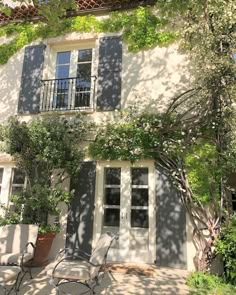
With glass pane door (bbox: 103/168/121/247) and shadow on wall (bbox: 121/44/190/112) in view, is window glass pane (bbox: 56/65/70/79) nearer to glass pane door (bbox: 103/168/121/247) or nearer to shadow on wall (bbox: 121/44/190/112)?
shadow on wall (bbox: 121/44/190/112)

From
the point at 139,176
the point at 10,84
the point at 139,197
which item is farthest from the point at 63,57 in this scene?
the point at 139,197

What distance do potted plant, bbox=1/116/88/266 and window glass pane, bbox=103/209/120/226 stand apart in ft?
3.48

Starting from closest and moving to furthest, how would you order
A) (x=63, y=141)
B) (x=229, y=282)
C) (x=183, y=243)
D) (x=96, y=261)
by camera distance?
(x=96, y=261) < (x=229, y=282) < (x=183, y=243) < (x=63, y=141)

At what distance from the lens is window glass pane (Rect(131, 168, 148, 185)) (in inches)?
279

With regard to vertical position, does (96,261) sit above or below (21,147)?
below

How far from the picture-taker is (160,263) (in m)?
6.29

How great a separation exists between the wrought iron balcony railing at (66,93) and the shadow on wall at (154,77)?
107cm

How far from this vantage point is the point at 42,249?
21.1ft

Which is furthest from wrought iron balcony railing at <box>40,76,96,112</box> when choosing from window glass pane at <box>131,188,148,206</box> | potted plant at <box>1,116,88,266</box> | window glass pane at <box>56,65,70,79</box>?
window glass pane at <box>131,188,148,206</box>

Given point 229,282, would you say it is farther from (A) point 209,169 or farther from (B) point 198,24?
(B) point 198,24

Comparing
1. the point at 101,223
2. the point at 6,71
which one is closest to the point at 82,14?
the point at 6,71

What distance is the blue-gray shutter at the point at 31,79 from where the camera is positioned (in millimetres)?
8125

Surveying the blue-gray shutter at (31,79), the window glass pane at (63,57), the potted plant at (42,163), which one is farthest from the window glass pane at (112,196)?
the window glass pane at (63,57)

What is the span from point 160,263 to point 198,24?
A: 560 centimetres
